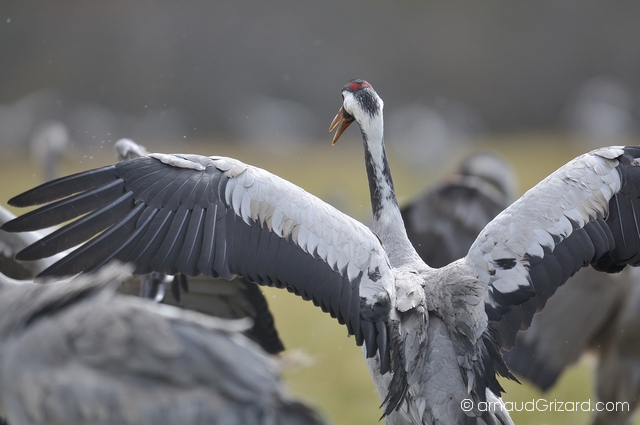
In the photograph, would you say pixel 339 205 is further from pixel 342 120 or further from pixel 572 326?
pixel 342 120

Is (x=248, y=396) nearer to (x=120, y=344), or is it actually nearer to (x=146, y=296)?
(x=120, y=344)

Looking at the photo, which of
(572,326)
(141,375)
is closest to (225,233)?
(141,375)

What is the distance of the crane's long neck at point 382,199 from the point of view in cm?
300

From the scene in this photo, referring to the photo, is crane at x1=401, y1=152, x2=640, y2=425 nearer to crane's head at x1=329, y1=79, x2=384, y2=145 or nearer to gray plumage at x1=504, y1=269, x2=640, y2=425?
gray plumage at x1=504, y1=269, x2=640, y2=425

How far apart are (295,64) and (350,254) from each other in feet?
46.1

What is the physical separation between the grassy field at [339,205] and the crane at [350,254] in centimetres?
85

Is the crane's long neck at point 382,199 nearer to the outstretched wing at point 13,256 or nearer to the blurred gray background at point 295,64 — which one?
the outstretched wing at point 13,256

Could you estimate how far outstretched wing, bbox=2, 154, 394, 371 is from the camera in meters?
2.51

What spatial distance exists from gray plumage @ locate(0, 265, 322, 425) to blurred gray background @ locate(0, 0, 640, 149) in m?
13.1

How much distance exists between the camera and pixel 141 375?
1.99 m

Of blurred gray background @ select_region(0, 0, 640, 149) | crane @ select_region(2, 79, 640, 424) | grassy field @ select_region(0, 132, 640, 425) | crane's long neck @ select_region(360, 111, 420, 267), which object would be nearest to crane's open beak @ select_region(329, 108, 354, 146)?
crane's long neck @ select_region(360, 111, 420, 267)

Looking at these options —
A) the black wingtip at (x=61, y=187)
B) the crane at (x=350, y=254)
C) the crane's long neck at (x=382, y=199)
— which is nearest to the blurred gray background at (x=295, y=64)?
the crane's long neck at (x=382, y=199)

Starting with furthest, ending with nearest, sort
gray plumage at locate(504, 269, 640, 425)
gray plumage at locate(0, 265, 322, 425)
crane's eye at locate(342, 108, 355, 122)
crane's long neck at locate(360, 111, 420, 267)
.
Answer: gray plumage at locate(504, 269, 640, 425) < crane's eye at locate(342, 108, 355, 122) < crane's long neck at locate(360, 111, 420, 267) < gray plumage at locate(0, 265, 322, 425)

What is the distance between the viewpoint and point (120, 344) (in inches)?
78.2
